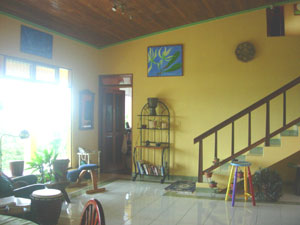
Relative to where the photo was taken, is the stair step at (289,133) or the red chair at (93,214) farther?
the stair step at (289,133)

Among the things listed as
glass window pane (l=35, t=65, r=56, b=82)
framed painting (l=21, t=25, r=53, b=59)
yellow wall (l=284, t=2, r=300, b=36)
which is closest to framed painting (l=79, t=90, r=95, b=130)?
glass window pane (l=35, t=65, r=56, b=82)

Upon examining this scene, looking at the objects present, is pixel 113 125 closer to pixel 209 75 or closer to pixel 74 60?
pixel 74 60

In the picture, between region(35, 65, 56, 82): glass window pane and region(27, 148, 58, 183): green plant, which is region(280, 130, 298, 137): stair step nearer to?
region(27, 148, 58, 183): green plant

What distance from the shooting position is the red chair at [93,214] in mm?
2016

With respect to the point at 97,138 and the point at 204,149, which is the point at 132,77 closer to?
the point at 97,138

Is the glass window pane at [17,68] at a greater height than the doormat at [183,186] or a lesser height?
greater

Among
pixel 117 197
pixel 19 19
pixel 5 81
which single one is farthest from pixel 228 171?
pixel 19 19

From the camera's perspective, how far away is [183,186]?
6.70 meters

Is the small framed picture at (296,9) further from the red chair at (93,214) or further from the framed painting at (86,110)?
the red chair at (93,214)

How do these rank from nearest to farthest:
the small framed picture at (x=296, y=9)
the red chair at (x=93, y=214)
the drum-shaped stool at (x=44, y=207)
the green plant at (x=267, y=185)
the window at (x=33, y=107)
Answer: the red chair at (x=93, y=214) < the drum-shaped stool at (x=44, y=207) < the green plant at (x=267, y=185) < the window at (x=33, y=107) < the small framed picture at (x=296, y=9)

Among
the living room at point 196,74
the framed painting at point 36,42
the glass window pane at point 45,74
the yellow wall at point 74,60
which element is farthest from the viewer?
the living room at point 196,74

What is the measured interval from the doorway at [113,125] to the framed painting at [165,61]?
69 cm

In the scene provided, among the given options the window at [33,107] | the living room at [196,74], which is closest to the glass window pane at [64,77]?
the window at [33,107]

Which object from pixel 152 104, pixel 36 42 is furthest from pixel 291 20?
pixel 36 42
